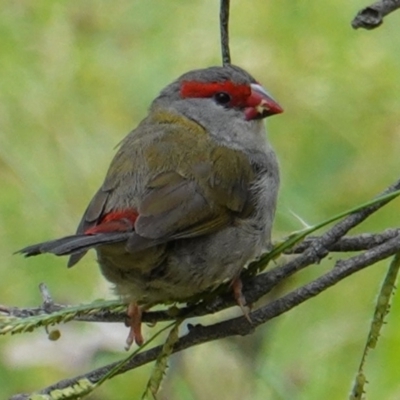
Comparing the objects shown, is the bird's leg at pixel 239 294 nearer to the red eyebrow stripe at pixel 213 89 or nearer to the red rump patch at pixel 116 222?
the red rump patch at pixel 116 222

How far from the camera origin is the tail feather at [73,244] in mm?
2816

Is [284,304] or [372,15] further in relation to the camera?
[284,304]

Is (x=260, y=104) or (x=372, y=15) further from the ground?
(x=260, y=104)

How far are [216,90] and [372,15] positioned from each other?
187cm

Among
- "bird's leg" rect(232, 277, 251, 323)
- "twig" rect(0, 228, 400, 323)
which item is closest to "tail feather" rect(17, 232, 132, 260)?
"twig" rect(0, 228, 400, 323)

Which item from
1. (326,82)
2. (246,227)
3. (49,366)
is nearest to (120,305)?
(246,227)

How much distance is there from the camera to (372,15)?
2.21m

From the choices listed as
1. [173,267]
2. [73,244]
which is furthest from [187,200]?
[73,244]

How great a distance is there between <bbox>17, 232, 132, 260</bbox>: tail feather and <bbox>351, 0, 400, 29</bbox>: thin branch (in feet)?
3.41

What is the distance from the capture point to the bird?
10.9ft

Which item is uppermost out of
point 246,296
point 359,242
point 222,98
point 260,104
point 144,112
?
point 144,112

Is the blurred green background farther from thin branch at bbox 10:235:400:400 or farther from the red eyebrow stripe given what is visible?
thin branch at bbox 10:235:400:400

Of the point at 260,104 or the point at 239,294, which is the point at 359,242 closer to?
the point at 239,294

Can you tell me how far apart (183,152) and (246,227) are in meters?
0.36
